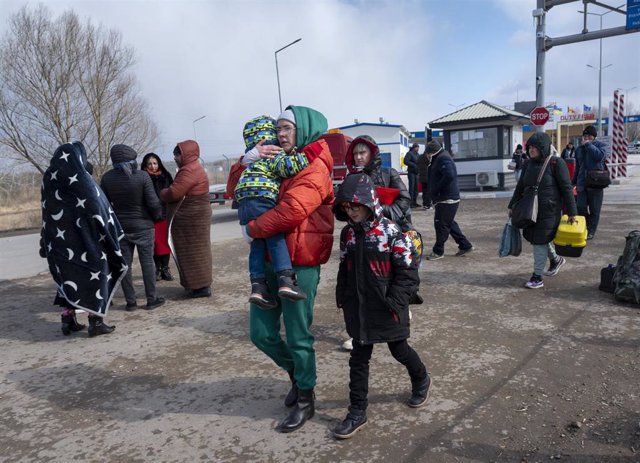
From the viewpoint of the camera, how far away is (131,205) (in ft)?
17.7

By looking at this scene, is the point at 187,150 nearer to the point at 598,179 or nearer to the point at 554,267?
the point at 554,267

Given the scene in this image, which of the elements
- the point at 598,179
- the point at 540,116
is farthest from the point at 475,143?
the point at 598,179

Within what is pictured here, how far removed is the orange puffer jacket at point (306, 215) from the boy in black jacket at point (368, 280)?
14cm

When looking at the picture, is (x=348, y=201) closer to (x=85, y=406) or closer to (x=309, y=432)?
(x=309, y=432)

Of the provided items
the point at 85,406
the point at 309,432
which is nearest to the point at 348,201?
the point at 309,432

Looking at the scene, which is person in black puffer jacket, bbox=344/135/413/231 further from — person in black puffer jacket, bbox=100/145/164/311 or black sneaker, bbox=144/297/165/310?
black sneaker, bbox=144/297/165/310

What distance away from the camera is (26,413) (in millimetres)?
3348

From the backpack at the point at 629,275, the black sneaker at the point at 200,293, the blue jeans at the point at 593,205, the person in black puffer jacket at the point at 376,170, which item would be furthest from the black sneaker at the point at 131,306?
the blue jeans at the point at 593,205

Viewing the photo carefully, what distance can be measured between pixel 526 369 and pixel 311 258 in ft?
6.13

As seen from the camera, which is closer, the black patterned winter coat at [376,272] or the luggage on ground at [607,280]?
the black patterned winter coat at [376,272]

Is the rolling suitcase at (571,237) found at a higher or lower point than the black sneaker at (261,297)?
lower

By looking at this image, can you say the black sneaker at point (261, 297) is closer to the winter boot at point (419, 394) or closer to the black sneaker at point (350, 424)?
the black sneaker at point (350, 424)

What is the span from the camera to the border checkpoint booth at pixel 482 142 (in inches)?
657

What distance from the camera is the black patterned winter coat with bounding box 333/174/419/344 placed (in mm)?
2756
